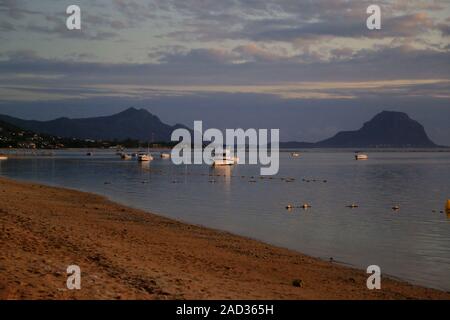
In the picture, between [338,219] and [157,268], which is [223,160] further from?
[157,268]

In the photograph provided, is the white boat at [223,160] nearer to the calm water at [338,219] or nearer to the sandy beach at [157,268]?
the calm water at [338,219]

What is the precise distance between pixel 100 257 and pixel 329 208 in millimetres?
26733

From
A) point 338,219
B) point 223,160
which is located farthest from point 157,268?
point 223,160

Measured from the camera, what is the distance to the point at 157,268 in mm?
14102

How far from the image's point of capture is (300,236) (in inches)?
1009

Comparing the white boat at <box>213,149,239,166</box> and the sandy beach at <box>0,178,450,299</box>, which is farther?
the white boat at <box>213,149,239,166</box>

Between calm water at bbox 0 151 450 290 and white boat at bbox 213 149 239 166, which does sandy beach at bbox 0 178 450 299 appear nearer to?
calm water at bbox 0 151 450 290

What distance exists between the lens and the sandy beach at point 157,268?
1116 cm

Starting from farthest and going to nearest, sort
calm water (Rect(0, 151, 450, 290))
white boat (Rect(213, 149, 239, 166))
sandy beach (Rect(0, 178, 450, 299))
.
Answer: white boat (Rect(213, 149, 239, 166))
calm water (Rect(0, 151, 450, 290))
sandy beach (Rect(0, 178, 450, 299))

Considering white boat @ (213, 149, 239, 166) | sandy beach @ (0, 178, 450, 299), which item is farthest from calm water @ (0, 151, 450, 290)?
white boat @ (213, 149, 239, 166)

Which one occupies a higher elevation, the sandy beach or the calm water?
the sandy beach

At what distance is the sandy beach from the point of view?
11.2m
